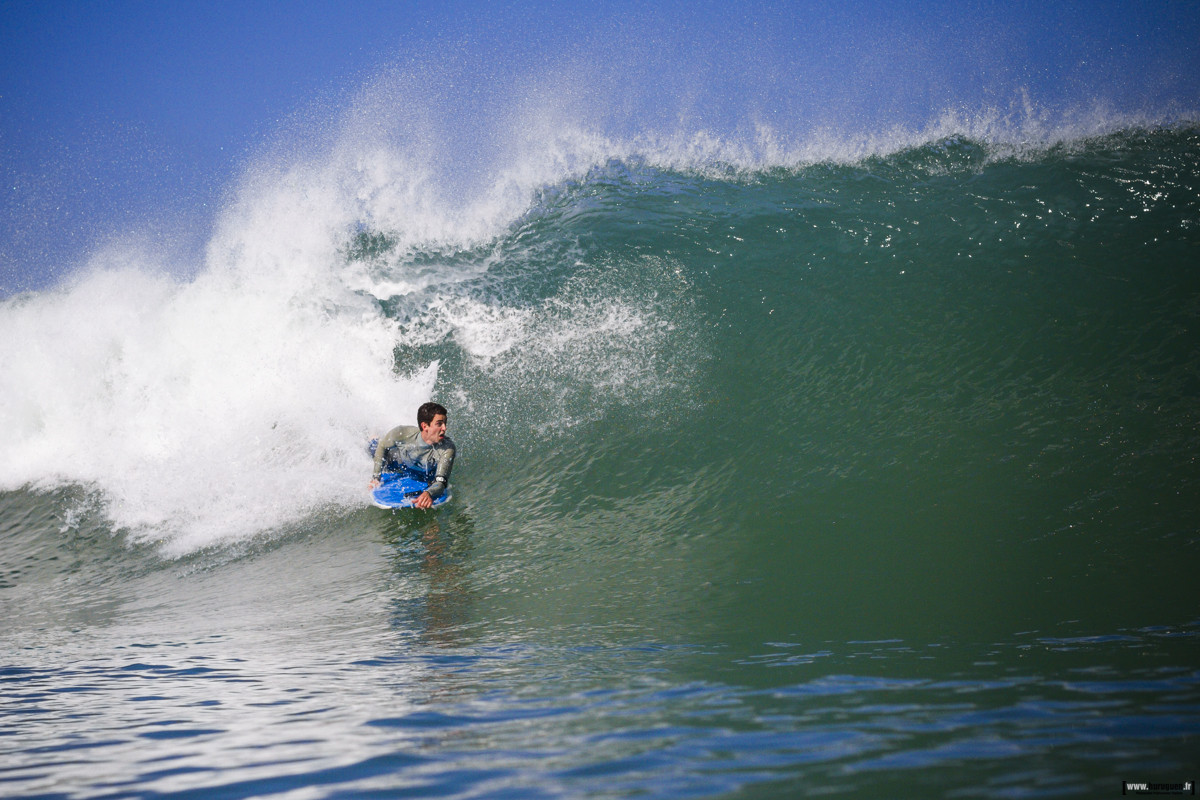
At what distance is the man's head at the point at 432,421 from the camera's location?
5.67 metres

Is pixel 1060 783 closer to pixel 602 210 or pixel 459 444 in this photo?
pixel 459 444

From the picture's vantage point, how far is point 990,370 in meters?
6.20

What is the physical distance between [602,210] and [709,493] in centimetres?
526

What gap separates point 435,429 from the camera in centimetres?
571

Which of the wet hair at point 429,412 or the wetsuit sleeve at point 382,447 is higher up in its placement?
the wet hair at point 429,412

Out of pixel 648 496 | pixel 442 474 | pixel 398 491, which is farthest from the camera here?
pixel 398 491

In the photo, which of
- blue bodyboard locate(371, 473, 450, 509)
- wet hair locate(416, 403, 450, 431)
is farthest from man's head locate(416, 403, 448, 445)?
blue bodyboard locate(371, 473, 450, 509)

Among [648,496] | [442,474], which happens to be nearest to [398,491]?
[442,474]

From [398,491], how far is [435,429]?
0.77 meters

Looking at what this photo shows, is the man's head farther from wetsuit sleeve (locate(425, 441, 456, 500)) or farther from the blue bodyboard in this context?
the blue bodyboard

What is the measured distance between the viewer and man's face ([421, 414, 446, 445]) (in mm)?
5676

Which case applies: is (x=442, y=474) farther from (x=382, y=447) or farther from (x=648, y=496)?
(x=648, y=496)

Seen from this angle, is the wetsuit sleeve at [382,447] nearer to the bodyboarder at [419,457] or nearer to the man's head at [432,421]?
the bodyboarder at [419,457]

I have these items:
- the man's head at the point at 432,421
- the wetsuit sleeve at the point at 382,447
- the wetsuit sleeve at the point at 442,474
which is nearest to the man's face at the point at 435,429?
the man's head at the point at 432,421
